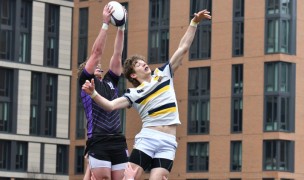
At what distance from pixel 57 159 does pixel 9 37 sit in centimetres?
1107

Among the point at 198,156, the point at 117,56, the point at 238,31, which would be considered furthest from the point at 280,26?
the point at 117,56

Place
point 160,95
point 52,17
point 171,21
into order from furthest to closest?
point 52,17
point 171,21
point 160,95

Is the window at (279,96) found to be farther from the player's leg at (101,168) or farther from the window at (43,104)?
the player's leg at (101,168)

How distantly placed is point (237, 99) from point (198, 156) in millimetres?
5881

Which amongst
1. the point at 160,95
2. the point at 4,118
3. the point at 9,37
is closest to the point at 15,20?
the point at 9,37

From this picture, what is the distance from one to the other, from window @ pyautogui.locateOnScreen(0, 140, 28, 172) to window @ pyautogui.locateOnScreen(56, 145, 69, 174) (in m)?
4.42

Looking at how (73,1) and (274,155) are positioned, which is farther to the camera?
(73,1)

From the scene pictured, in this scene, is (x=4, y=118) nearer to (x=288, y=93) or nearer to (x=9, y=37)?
(x=9, y=37)

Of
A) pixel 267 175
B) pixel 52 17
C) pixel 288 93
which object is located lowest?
pixel 267 175

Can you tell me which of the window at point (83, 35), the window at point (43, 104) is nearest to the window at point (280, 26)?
the window at point (83, 35)

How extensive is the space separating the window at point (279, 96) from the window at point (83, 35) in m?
17.6

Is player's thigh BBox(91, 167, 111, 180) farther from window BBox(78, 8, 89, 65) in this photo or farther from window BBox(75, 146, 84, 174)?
window BBox(75, 146, 84, 174)

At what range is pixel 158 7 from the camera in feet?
314

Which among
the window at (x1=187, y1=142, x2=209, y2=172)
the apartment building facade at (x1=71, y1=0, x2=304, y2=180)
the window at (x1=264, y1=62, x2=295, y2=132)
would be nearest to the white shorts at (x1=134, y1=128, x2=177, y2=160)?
the apartment building facade at (x1=71, y1=0, x2=304, y2=180)
